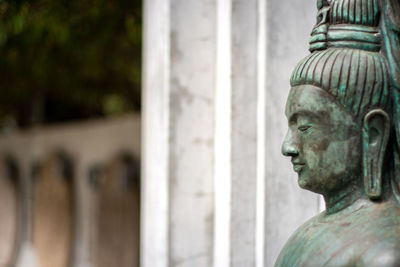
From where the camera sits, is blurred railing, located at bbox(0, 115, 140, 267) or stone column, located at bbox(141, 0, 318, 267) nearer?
stone column, located at bbox(141, 0, 318, 267)

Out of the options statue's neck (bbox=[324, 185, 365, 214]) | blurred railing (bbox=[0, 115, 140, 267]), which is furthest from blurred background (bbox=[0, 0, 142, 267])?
statue's neck (bbox=[324, 185, 365, 214])

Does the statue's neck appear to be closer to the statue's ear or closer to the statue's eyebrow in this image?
the statue's ear

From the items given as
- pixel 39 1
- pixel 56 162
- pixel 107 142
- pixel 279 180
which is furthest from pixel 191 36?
pixel 56 162

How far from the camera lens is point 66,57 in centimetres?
668

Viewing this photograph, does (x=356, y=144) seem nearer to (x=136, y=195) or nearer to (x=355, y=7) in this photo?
(x=355, y=7)

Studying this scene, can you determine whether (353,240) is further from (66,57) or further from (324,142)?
(66,57)

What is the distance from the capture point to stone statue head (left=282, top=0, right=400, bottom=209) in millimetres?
1545

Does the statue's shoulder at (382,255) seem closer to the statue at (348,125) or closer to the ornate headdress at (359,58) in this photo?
the statue at (348,125)

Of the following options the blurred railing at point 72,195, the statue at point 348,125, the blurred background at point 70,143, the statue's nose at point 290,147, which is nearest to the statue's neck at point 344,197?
the statue at point 348,125

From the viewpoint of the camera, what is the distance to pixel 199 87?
8.95ft

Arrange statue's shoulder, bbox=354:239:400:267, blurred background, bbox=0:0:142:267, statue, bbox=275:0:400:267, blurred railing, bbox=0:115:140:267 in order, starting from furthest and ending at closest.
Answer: blurred railing, bbox=0:115:140:267, blurred background, bbox=0:0:142:267, statue, bbox=275:0:400:267, statue's shoulder, bbox=354:239:400:267

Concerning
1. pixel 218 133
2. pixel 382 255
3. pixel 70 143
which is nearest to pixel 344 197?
pixel 382 255

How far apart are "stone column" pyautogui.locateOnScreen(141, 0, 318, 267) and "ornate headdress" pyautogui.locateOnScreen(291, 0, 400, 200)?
0.75 m

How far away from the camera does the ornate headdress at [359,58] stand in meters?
1.54
